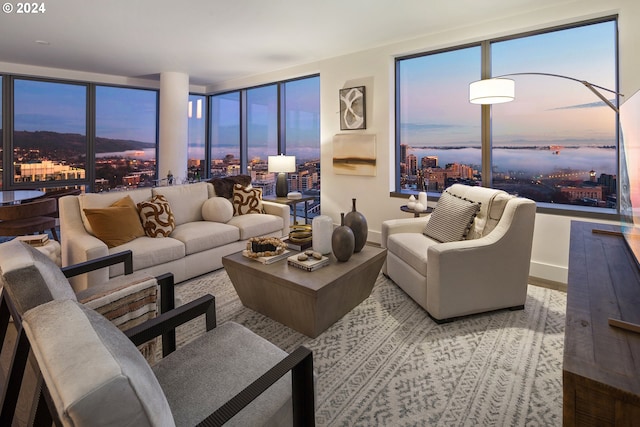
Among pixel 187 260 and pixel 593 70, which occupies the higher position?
pixel 593 70

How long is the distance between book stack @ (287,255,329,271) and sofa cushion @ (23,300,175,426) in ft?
5.37

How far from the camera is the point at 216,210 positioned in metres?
4.04

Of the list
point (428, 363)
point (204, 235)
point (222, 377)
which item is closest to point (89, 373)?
point (222, 377)

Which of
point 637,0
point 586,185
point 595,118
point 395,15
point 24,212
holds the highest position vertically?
point 395,15

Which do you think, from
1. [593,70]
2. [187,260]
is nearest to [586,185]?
[593,70]

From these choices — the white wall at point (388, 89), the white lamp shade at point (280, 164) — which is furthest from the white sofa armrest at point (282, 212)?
the white wall at point (388, 89)

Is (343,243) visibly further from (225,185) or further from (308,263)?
(225,185)

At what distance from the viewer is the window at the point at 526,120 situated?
3.27 meters

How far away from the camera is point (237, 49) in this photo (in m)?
4.66

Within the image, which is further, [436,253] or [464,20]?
[464,20]

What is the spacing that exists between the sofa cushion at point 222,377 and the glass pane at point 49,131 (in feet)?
18.7

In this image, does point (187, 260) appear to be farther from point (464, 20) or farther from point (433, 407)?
point (464, 20)

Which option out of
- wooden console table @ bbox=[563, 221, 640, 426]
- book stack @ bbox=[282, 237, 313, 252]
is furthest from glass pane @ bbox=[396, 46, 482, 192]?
wooden console table @ bbox=[563, 221, 640, 426]

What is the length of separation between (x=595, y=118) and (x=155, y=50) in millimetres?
5042
